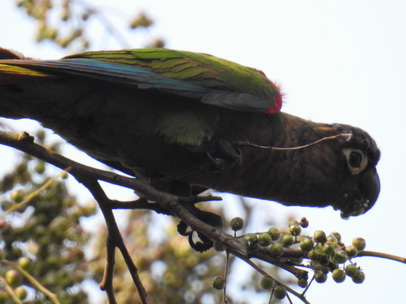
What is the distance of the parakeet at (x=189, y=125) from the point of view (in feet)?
12.9

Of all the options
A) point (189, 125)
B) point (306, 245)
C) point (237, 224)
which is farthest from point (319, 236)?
point (189, 125)

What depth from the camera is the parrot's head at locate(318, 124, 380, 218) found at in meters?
4.49

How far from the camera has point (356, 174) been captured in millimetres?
4488

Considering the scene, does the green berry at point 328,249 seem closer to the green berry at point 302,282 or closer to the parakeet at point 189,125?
the green berry at point 302,282

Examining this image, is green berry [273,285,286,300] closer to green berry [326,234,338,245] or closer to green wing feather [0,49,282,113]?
green berry [326,234,338,245]

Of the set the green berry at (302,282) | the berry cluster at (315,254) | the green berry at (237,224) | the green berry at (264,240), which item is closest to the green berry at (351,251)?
the berry cluster at (315,254)

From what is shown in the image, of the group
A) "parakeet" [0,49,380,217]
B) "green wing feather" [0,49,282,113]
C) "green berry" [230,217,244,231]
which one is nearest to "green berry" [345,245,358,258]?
"green berry" [230,217,244,231]

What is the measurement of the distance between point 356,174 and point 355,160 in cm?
11

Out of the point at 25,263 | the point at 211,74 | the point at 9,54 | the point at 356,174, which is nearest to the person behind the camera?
the point at 25,263

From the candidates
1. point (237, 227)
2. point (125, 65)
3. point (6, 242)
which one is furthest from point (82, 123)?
point (237, 227)

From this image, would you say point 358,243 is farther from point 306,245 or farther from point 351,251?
point 306,245

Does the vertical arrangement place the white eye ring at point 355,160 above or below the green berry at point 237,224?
A: above

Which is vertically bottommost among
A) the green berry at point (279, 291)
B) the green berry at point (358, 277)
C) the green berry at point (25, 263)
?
the green berry at point (279, 291)

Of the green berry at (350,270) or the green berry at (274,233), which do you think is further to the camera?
the green berry at (274,233)
